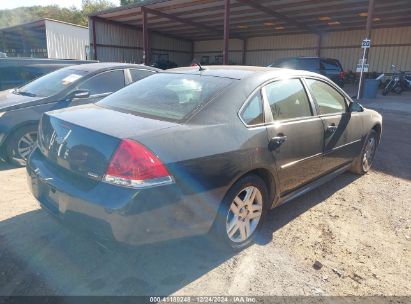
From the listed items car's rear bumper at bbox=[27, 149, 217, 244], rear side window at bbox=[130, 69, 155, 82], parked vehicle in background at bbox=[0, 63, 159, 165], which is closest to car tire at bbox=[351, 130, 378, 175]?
car's rear bumper at bbox=[27, 149, 217, 244]

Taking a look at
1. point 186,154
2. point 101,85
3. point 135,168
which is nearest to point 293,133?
point 186,154

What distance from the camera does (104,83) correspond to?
5.57 metres

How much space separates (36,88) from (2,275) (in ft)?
12.2

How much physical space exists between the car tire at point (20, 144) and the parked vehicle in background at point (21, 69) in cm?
294

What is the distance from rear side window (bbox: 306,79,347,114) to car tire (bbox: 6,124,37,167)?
3.81 m

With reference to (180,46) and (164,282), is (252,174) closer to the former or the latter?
(164,282)

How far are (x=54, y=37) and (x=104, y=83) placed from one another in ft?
67.0

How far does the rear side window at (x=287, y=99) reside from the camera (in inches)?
123

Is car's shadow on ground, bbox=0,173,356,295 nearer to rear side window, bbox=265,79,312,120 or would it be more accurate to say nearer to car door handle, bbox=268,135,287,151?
car door handle, bbox=268,135,287,151

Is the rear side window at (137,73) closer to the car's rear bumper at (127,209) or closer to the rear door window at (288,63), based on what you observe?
the car's rear bumper at (127,209)

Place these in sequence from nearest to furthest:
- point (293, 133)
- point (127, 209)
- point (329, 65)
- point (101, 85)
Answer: point (127, 209) < point (293, 133) < point (101, 85) < point (329, 65)

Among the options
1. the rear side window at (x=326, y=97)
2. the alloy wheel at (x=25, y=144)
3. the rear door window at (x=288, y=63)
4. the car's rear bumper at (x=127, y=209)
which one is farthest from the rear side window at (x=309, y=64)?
the car's rear bumper at (x=127, y=209)

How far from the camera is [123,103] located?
3.14 meters

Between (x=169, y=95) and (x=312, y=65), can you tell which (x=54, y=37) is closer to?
(x=312, y=65)
